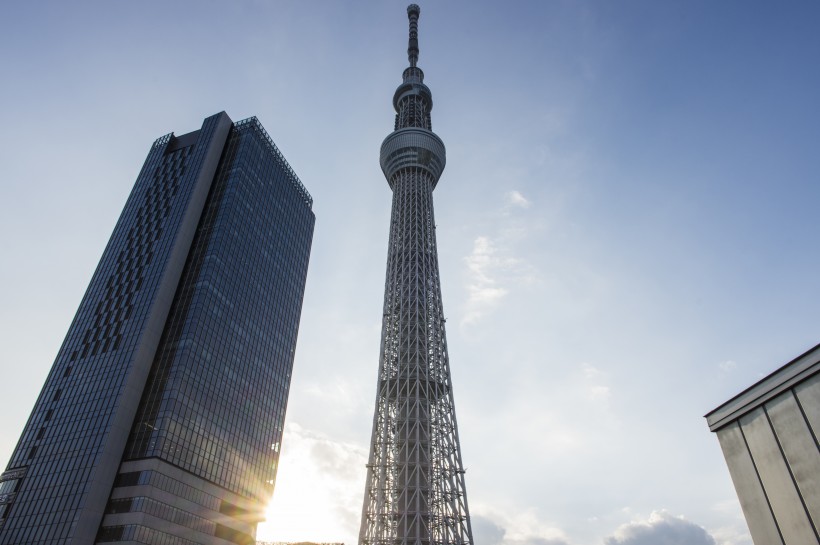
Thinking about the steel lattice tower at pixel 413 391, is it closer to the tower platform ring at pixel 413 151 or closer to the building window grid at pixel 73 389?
the tower platform ring at pixel 413 151

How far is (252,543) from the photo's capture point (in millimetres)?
96938

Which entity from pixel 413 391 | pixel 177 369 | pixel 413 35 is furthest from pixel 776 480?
pixel 413 35

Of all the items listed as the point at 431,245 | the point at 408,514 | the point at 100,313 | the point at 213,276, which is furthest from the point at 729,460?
the point at 100,313

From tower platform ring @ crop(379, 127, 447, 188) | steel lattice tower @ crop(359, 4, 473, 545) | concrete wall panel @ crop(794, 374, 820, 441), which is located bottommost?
concrete wall panel @ crop(794, 374, 820, 441)

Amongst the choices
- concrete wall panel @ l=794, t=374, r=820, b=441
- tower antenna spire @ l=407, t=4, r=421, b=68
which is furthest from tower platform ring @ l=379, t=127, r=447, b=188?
concrete wall panel @ l=794, t=374, r=820, b=441

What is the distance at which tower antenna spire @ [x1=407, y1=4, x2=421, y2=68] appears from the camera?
127219 millimetres

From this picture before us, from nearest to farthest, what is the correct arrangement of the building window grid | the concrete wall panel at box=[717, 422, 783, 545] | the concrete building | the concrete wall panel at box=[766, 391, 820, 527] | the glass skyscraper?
the concrete wall panel at box=[766, 391, 820, 527] → the concrete building → the concrete wall panel at box=[717, 422, 783, 545] → the glass skyscraper → the building window grid

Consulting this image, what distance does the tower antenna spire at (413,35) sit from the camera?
12722cm

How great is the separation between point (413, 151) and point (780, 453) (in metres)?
92.6

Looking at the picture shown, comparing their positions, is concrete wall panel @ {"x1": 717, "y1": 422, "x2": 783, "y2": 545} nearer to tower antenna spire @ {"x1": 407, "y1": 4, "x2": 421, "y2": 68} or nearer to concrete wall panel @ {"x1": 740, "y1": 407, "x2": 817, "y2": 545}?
concrete wall panel @ {"x1": 740, "y1": 407, "x2": 817, "y2": 545}

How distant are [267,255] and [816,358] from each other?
115 metres

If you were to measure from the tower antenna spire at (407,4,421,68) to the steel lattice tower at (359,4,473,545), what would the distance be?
2925cm

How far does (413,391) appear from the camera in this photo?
2931 inches

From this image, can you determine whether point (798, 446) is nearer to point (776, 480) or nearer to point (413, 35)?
point (776, 480)
